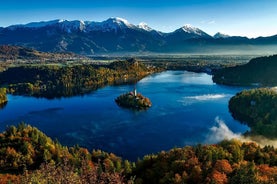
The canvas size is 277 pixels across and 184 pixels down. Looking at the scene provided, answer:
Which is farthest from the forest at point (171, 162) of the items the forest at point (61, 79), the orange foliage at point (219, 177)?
the forest at point (61, 79)

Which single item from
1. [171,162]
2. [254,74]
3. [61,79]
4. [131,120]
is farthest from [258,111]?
[61,79]

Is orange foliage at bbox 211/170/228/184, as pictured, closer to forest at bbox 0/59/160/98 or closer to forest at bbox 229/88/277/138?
forest at bbox 229/88/277/138

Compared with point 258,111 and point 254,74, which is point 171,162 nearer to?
point 258,111

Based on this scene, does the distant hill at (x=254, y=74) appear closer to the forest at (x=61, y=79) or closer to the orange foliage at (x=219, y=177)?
the forest at (x=61, y=79)

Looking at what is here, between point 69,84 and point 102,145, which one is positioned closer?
point 102,145

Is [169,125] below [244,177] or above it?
below

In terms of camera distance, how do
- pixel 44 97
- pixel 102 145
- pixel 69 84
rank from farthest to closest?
pixel 69 84 → pixel 44 97 → pixel 102 145

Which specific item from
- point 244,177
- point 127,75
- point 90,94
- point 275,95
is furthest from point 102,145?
point 127,75

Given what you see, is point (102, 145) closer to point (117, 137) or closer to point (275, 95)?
point (117, 137)
